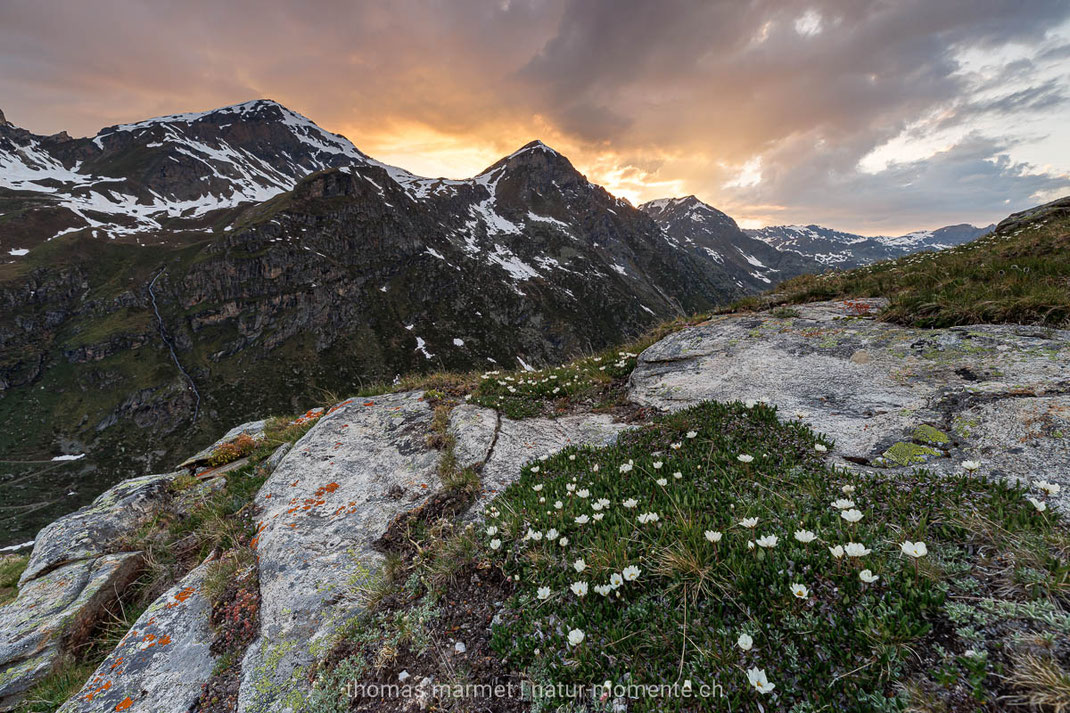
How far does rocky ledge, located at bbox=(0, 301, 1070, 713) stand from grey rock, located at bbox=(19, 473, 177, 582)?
36 mm

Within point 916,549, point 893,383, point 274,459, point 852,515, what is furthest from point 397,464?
point 893,383

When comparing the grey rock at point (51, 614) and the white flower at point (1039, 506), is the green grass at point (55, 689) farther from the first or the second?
the white flower at point (1039, 506)

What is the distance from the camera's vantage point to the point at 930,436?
4648 millimetres

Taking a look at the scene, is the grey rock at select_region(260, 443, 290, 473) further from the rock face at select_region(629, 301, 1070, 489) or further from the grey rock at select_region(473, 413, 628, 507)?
the rock face at select_region(629, 301, 1070, 489)

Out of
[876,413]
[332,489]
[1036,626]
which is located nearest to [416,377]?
[332,489]

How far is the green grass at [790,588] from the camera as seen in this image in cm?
236

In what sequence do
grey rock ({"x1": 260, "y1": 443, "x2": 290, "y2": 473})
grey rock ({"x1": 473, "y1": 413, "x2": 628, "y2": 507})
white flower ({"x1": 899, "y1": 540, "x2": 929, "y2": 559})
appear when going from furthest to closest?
grey rock ({"x1": 260, "y1": 443, "x2": 290, "y2": 473}) < grey rock ({"x1": 473, "y1": 413, "x2": 628, "y2": 507}) < white flower ({"x1": 899, "y1": 540, "x2": 929, "y2": 559})

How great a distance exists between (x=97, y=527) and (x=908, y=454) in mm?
13788

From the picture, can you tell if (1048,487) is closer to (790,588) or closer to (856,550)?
(856,550)

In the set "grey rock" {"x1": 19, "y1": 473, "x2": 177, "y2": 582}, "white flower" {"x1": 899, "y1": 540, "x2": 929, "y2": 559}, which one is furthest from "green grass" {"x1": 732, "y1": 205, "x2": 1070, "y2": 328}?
"grey rock" {"x1": 19, "y1": 473, "x2": 177, "y2": 582}

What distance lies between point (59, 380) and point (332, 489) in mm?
267295

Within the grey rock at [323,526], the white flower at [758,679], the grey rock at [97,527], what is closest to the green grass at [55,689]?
the grey rock at [323,526]

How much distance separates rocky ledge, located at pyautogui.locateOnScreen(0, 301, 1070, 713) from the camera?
434 cm

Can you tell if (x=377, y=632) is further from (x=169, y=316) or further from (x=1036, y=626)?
(x=169, y=316)
